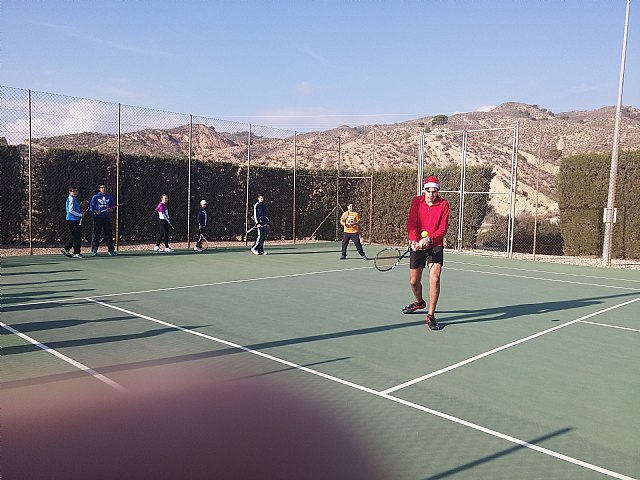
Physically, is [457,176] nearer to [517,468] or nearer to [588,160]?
[588,160]

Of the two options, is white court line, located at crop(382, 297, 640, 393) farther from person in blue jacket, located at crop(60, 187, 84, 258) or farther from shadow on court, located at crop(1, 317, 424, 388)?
person in blue jacket, located at crop(60, 187, 84, 258)

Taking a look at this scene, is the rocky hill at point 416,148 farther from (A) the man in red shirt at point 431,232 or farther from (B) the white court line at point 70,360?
(B) the white court line at point 70,360

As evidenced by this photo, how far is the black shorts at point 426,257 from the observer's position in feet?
23.9

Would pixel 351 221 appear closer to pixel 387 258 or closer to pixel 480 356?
pixel 387 258

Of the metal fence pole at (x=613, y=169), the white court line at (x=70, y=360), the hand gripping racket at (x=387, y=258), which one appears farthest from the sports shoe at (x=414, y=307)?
the metal fence pole at (x=613, y=169)

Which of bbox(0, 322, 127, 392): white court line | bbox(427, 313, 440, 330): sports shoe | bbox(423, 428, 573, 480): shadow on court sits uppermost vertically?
bbox(427, 313, 440, 330): sports shoe

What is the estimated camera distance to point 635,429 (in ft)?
13.4

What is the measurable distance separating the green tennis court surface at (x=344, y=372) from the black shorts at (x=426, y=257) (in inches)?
33.2

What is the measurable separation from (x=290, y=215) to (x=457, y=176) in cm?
708

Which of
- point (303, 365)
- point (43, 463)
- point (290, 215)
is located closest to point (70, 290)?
point (303, 365)

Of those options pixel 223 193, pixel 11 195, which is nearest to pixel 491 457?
pixel 11 195

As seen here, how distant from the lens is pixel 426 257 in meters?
7.48

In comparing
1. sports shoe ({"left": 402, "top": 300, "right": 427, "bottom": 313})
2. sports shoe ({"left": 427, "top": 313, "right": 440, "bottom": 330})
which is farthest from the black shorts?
sports shoe ({"left": 402, "top": 300, "right": 427, "bottom": 313})

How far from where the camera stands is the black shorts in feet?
23.9
